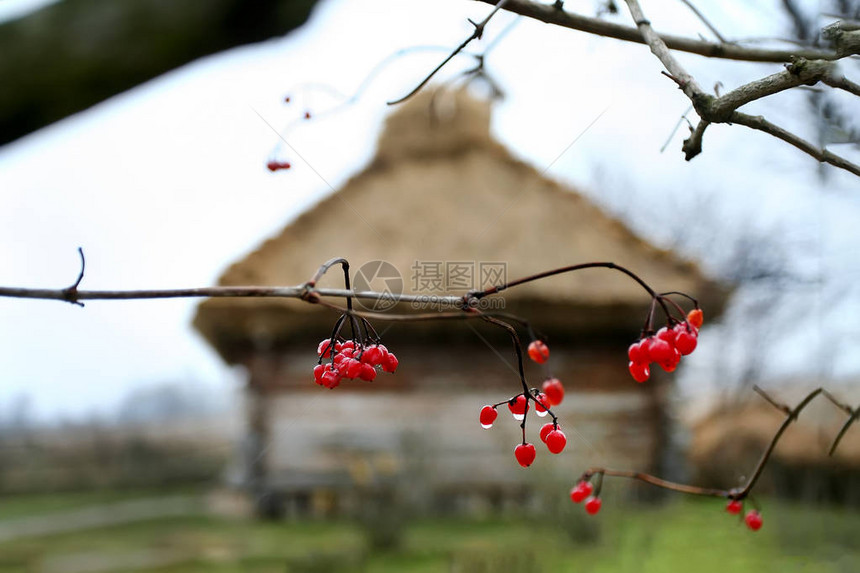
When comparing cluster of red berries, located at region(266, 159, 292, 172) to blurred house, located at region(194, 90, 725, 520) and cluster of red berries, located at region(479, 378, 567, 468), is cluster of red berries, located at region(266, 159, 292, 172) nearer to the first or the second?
cluster of red berries, located at region(479, 378, 567, 468)

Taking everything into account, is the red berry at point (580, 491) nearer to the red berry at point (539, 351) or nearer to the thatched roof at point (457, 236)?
the red berry at point (539, 351)

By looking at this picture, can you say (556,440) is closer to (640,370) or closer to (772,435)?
(640,370)

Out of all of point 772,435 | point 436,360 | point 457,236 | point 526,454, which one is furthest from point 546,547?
point 772,435

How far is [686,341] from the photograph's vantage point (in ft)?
2.65

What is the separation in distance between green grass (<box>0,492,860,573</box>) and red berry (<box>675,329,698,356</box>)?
9.45ft

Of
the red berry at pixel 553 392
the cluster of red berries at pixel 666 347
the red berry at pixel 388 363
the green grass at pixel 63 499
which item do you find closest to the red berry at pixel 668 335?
the cluster of red berries at pixel 666 347

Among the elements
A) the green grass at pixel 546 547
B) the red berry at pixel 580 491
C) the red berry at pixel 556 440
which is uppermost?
the red berry at pixel 556 440

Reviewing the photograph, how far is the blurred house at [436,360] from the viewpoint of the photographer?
5.32 metres

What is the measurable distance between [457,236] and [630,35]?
15.1 ft

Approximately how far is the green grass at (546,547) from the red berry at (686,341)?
2.88m

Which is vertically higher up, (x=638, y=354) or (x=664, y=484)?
(x=638, y=354)

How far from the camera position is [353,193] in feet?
20.3

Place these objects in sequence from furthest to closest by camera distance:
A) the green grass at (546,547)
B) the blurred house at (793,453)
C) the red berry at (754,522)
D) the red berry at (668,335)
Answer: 1. the blurred house at (793,453)
2. the green grass at (546,547)
3. the red berry at (754,522)
4. the red berry at (668,335)

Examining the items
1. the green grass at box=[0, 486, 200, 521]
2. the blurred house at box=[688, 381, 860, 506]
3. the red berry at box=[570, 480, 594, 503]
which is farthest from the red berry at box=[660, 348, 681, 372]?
the green grass at box=[0, 486, 200, 521]
